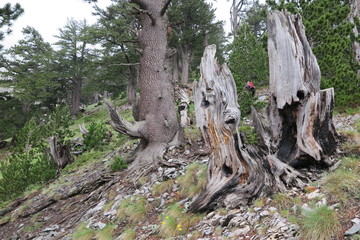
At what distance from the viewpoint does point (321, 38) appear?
7.96 meters

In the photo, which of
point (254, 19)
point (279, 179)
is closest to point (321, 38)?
point (279, 179)

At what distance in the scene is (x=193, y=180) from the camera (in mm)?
5371

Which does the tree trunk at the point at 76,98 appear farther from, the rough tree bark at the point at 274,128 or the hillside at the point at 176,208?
the rough tree bark at the point at 274,128

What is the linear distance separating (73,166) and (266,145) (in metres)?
8.99

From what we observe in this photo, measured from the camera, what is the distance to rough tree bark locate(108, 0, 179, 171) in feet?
23.3

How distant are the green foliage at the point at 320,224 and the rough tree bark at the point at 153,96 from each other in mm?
4591

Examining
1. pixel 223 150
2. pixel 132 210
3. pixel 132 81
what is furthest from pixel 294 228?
pixel 132 81

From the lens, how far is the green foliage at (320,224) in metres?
2.73

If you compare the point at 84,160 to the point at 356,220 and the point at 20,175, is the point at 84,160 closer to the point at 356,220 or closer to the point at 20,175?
the point at 20,175

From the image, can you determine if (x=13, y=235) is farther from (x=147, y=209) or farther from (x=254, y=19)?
(x=254, y=19)

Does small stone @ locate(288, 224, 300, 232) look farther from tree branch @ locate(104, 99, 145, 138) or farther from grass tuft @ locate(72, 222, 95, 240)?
tree branch @ locate(104, 99, 145, 138)

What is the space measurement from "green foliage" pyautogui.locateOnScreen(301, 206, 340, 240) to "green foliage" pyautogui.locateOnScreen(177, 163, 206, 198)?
2.31 meters

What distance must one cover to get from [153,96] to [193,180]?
3307 millimetres

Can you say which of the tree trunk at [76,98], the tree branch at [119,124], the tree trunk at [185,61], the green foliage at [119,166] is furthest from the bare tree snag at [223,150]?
the tree trunk at [76,98]
